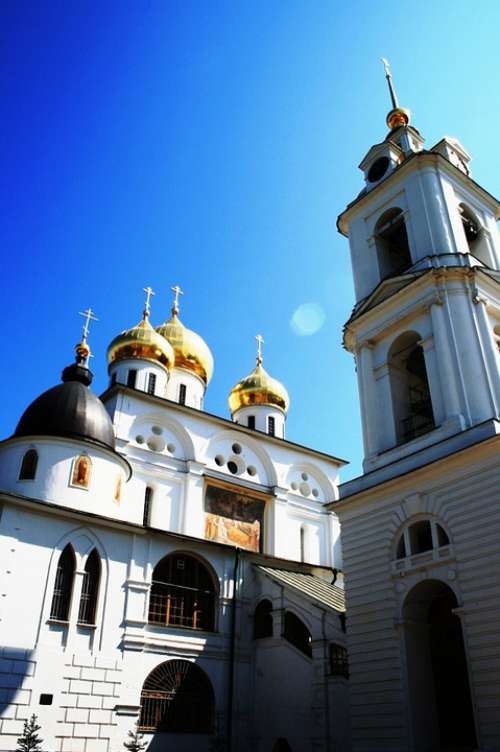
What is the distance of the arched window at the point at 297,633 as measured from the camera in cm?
1641

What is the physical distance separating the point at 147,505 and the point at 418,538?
989 cm

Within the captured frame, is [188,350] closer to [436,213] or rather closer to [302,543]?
[302,543]

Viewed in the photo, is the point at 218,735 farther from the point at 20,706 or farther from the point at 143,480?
the point at 143,480

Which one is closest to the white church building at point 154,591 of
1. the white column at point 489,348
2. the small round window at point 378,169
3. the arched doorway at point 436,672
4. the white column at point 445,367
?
the arched doorway at point 436,672

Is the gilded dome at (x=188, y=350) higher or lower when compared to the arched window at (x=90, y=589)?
higher

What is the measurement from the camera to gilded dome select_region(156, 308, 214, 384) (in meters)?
26.1

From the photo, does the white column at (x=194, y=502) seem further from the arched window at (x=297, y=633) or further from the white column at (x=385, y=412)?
the white column at (x=385, y=412)

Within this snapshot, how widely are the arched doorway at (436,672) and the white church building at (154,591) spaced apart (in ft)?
10.1

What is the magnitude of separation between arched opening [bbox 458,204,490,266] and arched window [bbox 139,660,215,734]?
1302 centimetres

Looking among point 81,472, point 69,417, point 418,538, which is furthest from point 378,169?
point 81,472

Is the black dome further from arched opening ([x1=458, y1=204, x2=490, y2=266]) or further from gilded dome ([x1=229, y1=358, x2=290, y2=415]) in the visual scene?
arched opening ([x1=458, y1=204, x2=490, y2=266])

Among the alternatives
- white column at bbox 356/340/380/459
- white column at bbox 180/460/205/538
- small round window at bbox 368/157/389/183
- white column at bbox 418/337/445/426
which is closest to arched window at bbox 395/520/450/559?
white column at bbox 418/337/445/426

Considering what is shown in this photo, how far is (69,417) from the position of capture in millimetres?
17328

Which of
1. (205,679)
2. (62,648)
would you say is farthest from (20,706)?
(205,679)
